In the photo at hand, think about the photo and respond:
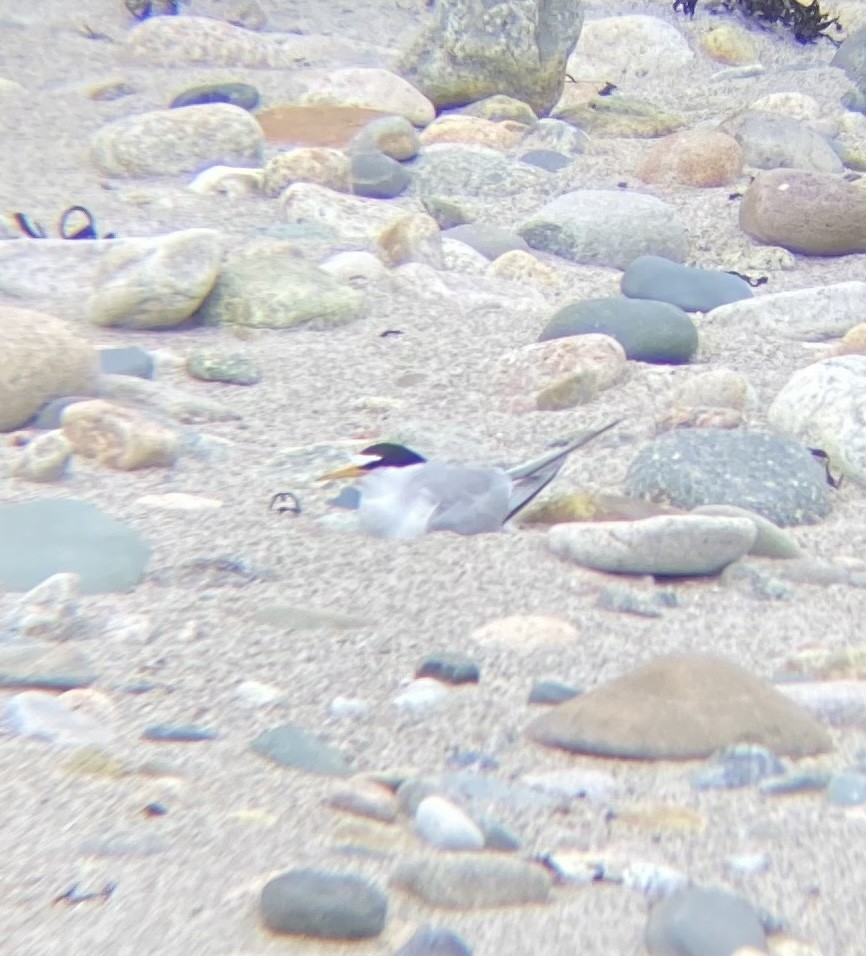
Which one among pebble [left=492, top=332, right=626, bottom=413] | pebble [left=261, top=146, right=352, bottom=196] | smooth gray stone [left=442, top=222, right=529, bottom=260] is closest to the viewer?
pebble [left=492, top=332, right=626, bottom=413]

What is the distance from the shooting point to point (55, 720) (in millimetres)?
1651

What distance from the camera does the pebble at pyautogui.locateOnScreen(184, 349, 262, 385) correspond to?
3396mm

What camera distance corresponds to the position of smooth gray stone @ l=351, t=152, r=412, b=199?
5.37 meters

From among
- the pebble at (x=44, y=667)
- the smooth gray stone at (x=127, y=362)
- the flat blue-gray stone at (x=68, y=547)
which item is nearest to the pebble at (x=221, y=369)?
the smooth gray stone at (x=127, y=362)

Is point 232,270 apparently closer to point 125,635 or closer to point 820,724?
point 125,635

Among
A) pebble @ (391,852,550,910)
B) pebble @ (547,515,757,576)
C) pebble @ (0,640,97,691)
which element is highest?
pebble @ (391,852,550,910)

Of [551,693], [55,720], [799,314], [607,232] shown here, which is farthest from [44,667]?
[607,232]

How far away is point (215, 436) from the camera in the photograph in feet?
9.78

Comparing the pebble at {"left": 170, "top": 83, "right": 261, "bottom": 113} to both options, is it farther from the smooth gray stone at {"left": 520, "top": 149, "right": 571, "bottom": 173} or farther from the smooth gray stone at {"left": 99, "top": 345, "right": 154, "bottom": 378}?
the smooth gray stone at {"left": 99, "top": 345, "right": 154, "bottom": 378}

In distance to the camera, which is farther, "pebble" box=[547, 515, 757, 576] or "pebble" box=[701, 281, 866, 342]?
"pebble" box=[701, 281, 866, 342]

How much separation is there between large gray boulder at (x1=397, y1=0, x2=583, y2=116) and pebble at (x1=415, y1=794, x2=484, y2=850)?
6173 millimetres

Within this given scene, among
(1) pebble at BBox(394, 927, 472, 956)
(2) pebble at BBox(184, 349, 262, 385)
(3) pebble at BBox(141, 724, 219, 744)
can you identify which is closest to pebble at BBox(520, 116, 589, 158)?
(2) pebble at BBox(184, 349, 262, 385)

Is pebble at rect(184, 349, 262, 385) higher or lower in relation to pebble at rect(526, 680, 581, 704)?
lower

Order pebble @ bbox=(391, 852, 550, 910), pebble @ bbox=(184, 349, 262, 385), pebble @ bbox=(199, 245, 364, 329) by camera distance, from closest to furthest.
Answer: pebble @ bbox=(391, 852, 550, 910), pebble @ bbox=(184, 349, 262, 385), pebble @ bbox=(199, 245, 364, 329)
